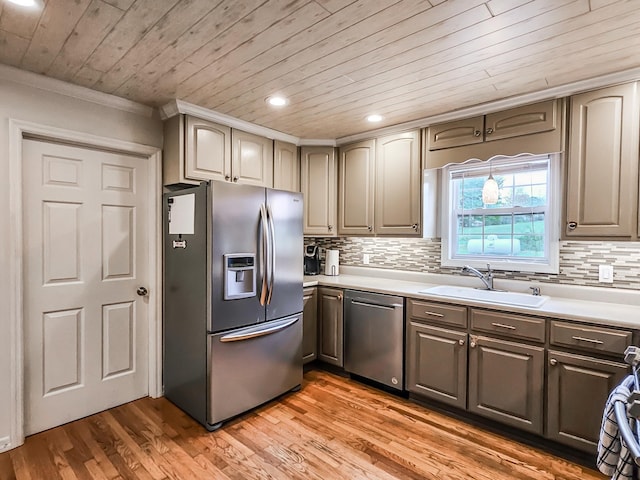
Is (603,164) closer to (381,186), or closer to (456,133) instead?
(456,133)

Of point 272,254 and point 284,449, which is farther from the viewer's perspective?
point 272,254

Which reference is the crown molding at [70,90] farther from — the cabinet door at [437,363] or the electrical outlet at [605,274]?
the electrical outlet at [605,274]

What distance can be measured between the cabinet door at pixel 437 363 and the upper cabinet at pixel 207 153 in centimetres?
190

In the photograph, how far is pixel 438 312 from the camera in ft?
8.05

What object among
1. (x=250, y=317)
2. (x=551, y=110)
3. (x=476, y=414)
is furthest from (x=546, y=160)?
(x=250, y=317)

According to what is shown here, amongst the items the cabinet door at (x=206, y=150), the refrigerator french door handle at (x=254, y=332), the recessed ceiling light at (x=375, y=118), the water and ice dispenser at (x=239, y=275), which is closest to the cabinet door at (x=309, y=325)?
the refrigerator french door handle at (x=254, y=332)

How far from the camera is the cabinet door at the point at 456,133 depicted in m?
2.57

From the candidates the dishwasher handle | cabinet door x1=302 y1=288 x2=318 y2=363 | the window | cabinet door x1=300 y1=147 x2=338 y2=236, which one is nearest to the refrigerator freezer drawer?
cabinet door x1=302 y1=288 x2=318 y2=363

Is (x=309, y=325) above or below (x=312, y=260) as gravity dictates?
below

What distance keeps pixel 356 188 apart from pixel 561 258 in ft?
5.76

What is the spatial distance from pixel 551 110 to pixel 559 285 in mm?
1209

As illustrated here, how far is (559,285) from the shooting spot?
243 cm

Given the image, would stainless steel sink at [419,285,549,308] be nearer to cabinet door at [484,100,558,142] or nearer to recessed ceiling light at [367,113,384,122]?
cabinet door at [484,100,558,142]

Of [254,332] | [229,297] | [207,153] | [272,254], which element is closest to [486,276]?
[272,254]
